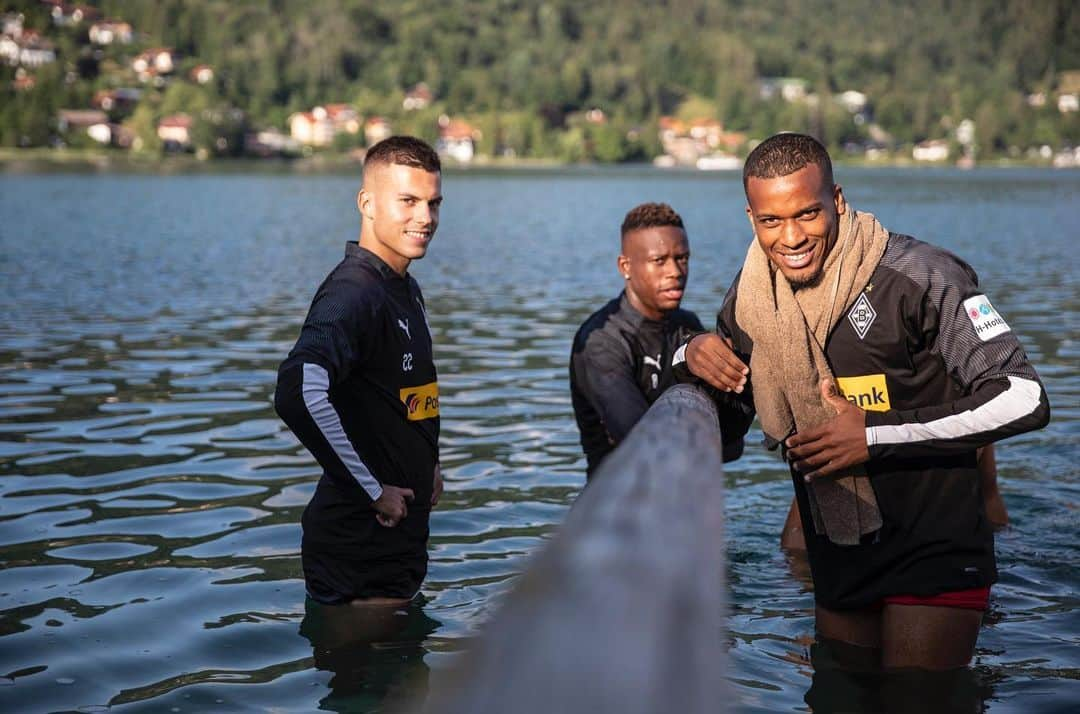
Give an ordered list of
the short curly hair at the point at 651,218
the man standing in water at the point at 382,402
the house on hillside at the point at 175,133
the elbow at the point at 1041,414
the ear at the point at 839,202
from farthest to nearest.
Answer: the house on hillside at the point at 175,133
the short curly hair at the point at 651,218
the man standing in water at the point at 382,402
the ear at the point at 839,202
the elbow at the point at 1041,414

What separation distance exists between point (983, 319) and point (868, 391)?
1.74 feet

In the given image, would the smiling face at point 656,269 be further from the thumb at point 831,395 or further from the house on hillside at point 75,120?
the house on hillside at point 75,120

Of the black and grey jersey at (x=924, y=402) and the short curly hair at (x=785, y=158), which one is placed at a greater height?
the short curly hair at (x=785, y=158)

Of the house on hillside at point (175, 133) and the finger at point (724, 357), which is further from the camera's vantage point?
the house on hillside at point (175, 133)

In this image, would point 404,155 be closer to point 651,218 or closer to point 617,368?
point 617,368

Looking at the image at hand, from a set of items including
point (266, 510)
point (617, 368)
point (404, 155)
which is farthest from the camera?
point (266, 510)

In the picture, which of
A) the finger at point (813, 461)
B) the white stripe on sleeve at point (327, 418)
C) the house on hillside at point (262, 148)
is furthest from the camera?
the house on hillside at point (262, 148)

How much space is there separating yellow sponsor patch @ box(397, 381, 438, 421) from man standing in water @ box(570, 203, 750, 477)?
1.40 meters

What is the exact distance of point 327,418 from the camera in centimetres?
530

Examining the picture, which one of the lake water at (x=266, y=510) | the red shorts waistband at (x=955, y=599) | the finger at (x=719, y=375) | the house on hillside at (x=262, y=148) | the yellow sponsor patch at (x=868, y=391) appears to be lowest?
the lake water at (x=266, y=510)

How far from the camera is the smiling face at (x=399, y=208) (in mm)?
5797

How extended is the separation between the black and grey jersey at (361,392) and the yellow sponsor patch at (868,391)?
198 cm

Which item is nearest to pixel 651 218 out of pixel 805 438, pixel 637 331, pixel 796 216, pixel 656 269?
pixel 656 269

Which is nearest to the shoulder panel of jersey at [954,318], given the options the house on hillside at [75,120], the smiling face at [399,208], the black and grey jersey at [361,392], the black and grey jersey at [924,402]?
the black and grey jersey at [924,402]
